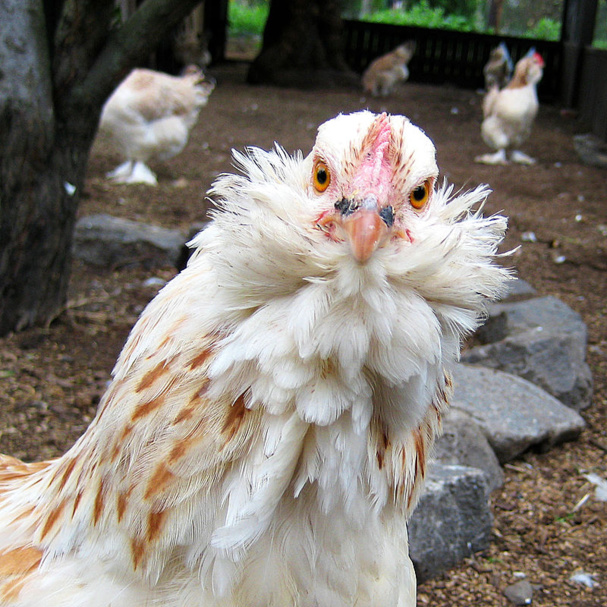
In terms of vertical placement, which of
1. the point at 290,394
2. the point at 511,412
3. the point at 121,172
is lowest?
the point at 511,412

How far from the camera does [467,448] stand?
3.32m

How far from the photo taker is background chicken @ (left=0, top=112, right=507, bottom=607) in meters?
1.20

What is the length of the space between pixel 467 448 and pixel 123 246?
3524 millimetres

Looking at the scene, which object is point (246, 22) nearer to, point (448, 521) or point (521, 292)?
point (521, 292)

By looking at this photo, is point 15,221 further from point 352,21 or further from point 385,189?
point 352,21

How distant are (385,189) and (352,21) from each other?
2062 cm

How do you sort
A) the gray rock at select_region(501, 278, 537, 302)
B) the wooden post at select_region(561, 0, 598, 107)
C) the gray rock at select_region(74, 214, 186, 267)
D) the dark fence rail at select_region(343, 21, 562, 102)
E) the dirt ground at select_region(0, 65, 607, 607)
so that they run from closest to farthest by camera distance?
the dirt ground at select_region(0, 65, 607, 607)
the gray rock at select_region(501, 278, 537, 302)
the gray rock at select_region(74, 214, 186, 267)
the wooden post at select_region(561, 0, 598, 107)
the dark fence rail at select_region(343, 21, 562, 102)

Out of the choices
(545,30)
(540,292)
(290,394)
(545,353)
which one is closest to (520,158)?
(540,292)

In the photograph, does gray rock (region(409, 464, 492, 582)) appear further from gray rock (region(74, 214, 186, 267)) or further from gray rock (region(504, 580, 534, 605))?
gray rock (region(74, 214, 186, 267))

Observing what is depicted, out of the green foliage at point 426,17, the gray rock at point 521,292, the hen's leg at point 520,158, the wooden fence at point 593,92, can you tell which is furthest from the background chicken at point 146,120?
the green foliage at point 426,17

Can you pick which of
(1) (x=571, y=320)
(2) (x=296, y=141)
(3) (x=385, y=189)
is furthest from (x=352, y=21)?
(3) (x=385, y=189)

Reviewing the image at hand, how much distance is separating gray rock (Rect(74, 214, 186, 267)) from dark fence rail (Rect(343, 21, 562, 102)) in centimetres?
1558

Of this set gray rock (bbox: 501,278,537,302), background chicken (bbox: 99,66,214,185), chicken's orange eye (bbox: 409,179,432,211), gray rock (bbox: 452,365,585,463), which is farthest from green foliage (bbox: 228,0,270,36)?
chicken's orange eye (bbox: 409,179,432,211)

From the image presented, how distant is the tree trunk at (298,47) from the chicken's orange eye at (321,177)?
16.0 m
